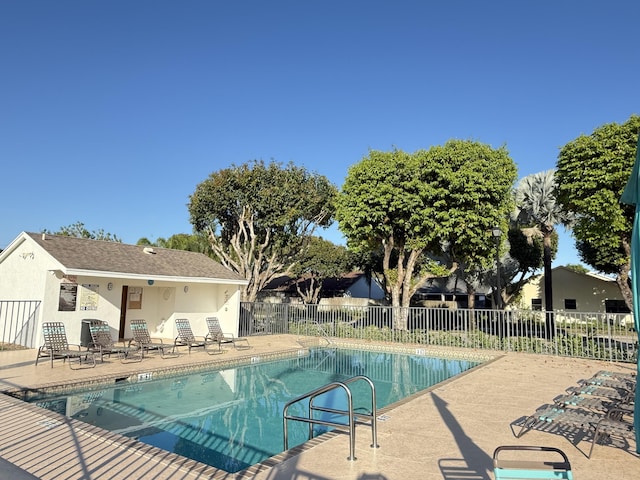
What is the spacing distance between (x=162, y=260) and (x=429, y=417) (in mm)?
14736

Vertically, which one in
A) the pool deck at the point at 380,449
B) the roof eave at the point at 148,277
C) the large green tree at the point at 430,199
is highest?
the large green tree at the point at 430,199

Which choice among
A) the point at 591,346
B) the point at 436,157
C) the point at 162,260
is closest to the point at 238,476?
the point at 591,346

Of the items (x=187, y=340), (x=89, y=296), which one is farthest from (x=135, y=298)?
(x=187, y=340)

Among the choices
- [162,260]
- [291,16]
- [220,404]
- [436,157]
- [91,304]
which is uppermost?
[291,16]

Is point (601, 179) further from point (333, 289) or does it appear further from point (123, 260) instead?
point (333, 289)

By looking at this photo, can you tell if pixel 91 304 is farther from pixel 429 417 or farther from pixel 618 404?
pixel 618 404

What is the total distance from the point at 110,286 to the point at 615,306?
36856mm

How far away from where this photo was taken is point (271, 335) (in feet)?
68.3

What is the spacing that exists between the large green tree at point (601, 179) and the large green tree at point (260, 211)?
1291 centimetres

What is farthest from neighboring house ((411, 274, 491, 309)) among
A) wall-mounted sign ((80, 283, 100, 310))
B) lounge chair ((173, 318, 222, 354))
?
wall-mounted sign ((80, 283, 100, 310))

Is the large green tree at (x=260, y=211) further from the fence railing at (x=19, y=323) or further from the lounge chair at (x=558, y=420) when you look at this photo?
the lounge chair at (x=558, y=420)

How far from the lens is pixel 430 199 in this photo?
20.5 m

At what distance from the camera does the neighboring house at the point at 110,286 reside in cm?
1422

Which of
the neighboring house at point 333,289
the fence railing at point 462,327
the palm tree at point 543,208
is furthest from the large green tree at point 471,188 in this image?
the neighboring house at point 333,289
